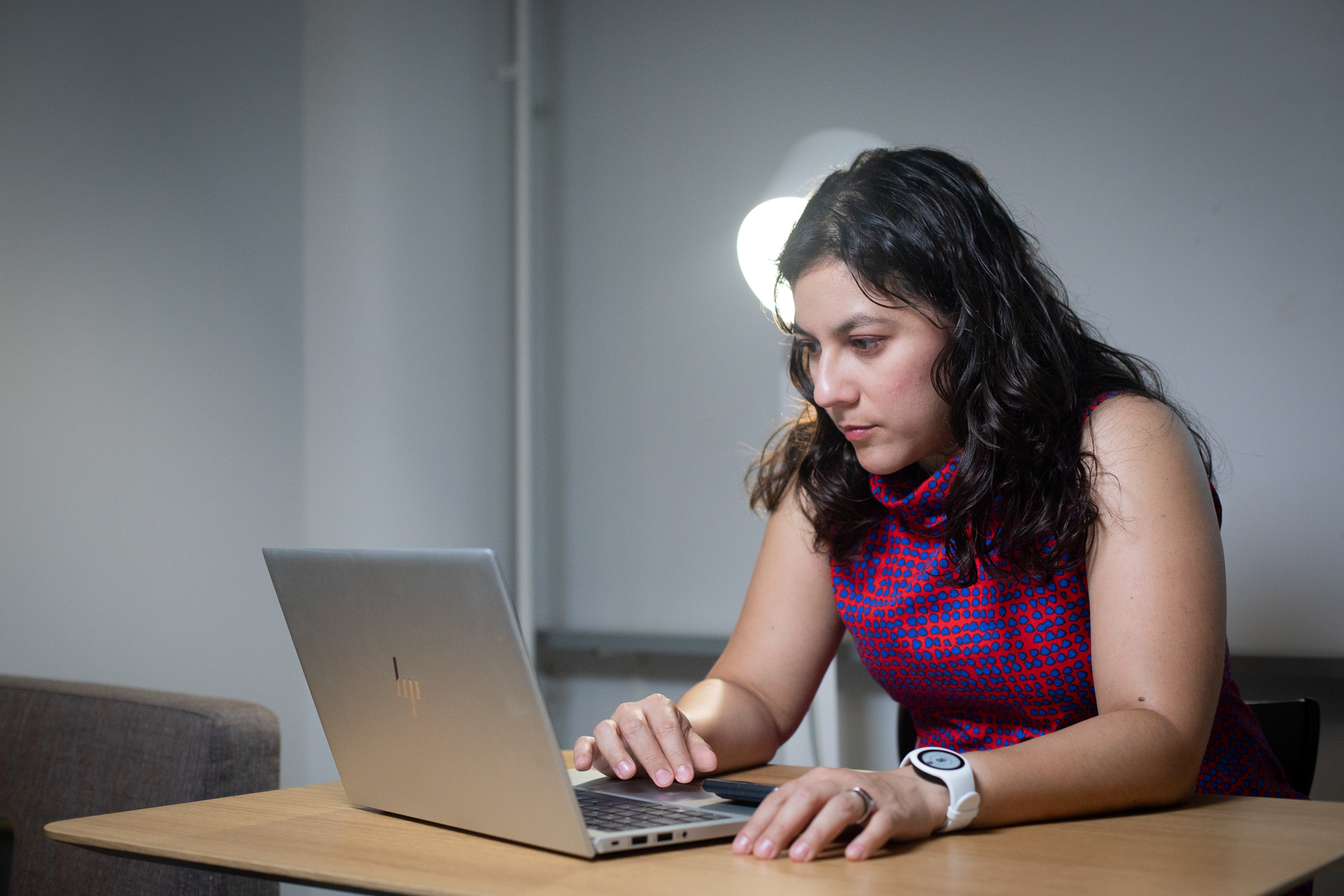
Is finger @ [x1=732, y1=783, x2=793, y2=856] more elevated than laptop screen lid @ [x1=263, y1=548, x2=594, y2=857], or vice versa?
laptop screen lid @ [x1=263, y1=548, x2=594, y2=857]

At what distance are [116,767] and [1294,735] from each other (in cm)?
151

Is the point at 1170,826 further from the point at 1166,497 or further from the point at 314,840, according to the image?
the point at 314,840

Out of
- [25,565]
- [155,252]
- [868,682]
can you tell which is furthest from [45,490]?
[868,682]

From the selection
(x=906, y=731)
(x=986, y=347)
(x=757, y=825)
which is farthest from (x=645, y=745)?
(x=906, y=731)

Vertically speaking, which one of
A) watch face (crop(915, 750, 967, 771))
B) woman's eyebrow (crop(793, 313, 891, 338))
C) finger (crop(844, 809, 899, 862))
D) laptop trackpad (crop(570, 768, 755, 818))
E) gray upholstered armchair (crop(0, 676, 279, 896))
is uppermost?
woman's eyebrow (crop(793, 313, 891, 338))

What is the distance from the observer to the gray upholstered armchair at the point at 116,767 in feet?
4.51

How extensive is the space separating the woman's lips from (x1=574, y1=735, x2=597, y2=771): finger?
44cm

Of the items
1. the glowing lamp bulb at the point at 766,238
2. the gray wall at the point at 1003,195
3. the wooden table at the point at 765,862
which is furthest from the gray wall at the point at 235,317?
the wooden table at the point at 765,862

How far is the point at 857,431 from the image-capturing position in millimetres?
1237

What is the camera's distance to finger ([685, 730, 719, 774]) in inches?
39.4

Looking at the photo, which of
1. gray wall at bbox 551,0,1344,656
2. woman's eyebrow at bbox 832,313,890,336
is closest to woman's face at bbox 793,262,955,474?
woman's eyebrow at bbox 832,313,890,336

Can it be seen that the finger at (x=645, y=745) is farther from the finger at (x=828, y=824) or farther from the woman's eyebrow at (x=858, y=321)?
the woman's eyebrow at (x=858, y=321)

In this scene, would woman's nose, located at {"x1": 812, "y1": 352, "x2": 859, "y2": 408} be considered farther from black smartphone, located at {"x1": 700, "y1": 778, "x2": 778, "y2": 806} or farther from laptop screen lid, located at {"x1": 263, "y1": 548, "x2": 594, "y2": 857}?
laptop screen lid, located at {"x1": 263, "y1": 548, "x2": 594, "y2": 857}

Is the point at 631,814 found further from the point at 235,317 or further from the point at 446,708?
the point at 235,317
